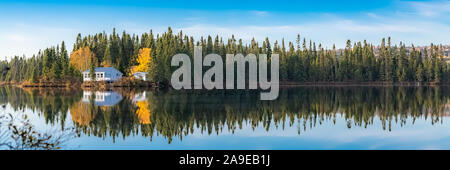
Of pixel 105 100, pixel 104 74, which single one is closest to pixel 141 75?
pixel 104 74

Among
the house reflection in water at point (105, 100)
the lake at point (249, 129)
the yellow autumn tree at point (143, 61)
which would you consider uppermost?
the yellow autumn tree at point (143, 61)

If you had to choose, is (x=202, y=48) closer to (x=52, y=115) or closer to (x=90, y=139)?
(x=52, y=115)

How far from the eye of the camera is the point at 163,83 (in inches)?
2704

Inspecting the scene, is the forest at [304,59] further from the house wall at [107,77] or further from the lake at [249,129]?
the lake at [249,129]

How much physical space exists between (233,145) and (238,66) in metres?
76.2

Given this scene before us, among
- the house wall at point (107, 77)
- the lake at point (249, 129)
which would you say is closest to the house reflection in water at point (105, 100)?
the lake at point (249, 129)

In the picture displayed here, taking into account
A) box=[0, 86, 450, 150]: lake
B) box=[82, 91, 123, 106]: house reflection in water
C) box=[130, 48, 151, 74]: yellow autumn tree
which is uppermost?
box=[130, 48, 151, 74]: yellow autumn tree

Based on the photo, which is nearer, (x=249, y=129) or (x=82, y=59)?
(x=249, y=129)

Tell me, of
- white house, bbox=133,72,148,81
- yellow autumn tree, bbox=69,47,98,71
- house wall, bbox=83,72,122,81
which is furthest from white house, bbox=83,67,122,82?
yellow autumn tree, bbox=69,47,98,71

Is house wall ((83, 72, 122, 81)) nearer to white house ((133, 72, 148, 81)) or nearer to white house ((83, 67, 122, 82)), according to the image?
white house ((83, 67, 122, 82))
